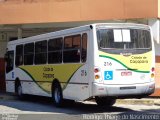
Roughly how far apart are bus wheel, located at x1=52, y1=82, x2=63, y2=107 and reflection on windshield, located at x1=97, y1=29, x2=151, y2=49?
3.34m

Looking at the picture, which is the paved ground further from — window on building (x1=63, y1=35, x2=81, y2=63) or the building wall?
the building wall

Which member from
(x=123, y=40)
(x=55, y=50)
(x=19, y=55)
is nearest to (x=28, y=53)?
(x=19, y=55)

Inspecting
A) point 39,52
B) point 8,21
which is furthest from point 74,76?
point 8,21

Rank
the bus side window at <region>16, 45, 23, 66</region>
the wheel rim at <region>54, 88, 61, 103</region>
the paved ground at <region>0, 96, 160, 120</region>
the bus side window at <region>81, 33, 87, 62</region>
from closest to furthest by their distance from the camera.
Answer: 1. the paved ground at <region>0, 96, 160, 120</region>
2. the bus side window at <region>81, 33, 87, 62</region>
3. the wheel rim at <region>54, 88, 61, 103</region>
4. the bus side window at <region>16, 45, 23, 66</region>

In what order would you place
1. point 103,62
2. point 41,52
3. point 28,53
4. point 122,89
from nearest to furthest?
point 103,62, point 122,89, point 41,52, point 28,53

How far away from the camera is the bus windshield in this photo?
16094 mm

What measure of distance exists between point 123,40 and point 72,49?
1985 millimetres

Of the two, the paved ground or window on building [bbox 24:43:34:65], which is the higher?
window on building [bbox 24:43:34:65]

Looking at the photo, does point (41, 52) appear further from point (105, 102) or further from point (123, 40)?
point (123, 40)

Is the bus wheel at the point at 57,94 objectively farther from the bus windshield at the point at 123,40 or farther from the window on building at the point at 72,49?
the bus windshield at the point at 123,40

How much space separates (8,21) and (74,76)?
846cm

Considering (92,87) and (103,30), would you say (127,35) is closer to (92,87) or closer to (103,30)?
(103,30)

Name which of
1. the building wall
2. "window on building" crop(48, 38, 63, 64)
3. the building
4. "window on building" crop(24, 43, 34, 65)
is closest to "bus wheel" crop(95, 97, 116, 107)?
"window on building" crop(48, 38, 63, 64)

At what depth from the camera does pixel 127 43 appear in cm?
1641
